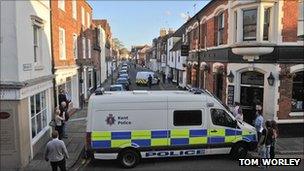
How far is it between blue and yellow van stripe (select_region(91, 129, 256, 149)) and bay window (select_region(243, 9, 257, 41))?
571cm

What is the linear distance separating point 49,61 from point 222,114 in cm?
811

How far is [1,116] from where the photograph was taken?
10102 mm

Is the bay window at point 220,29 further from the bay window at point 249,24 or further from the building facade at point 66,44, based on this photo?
the building facade at point 66,44

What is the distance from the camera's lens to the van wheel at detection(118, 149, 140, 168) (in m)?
11.1

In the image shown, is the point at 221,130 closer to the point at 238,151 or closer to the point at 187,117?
the point at 238,151

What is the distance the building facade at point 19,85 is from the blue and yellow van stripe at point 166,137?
2.33 m

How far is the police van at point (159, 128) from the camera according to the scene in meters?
11.0

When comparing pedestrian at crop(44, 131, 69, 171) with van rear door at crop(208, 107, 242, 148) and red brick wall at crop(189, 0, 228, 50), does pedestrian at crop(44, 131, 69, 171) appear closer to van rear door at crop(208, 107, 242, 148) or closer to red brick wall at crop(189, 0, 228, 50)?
van rear door at crop(208, 107, 242, 148)

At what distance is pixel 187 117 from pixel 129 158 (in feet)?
8.09

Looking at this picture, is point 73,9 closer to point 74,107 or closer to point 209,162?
point 74,107

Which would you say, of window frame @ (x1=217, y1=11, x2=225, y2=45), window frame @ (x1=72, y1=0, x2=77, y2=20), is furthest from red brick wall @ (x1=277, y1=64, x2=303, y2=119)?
window frame @ (x1=72, y1=0, x2=77, y2=20)

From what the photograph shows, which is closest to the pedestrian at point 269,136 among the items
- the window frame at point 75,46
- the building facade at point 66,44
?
the building facade at point 66,44

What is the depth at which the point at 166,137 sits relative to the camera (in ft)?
37.1

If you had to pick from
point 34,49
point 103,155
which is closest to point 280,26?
point 103,155
